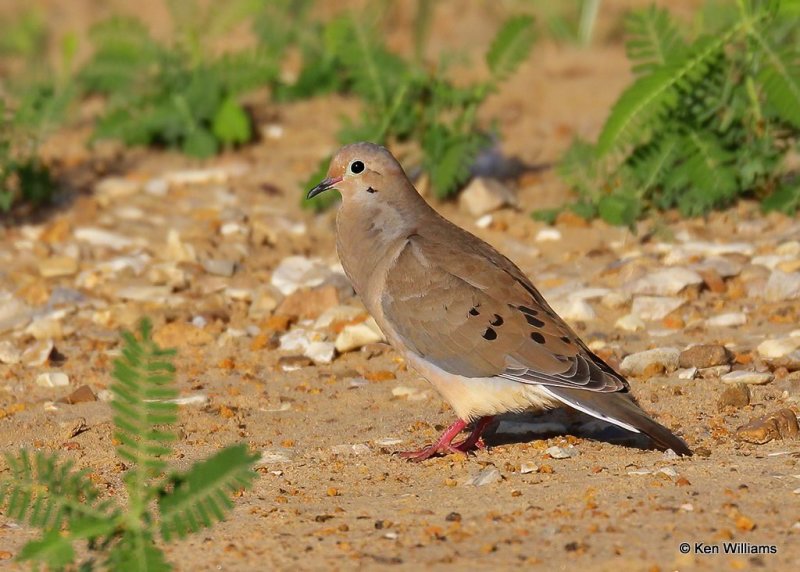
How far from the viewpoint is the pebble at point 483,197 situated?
798 cm

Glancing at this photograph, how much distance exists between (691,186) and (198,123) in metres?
3.40

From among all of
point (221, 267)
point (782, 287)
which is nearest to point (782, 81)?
point (782, 287)

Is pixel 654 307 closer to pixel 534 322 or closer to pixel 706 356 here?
pixel 706 356

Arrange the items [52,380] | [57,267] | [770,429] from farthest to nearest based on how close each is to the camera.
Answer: [57,267], [52,380], [770,429]

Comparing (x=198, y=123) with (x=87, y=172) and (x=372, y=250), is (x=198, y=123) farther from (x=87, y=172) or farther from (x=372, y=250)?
(x=372, y=250)

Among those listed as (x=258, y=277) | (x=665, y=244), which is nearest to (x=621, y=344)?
(x=665, y=244)

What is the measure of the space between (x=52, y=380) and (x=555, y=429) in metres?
2.39

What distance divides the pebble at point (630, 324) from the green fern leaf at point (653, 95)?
105 cm

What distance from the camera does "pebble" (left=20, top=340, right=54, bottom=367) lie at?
6469mm

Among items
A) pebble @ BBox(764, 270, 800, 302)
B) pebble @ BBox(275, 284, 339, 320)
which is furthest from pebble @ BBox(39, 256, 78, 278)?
pebble @ BBox(764, 270, 800, 302)

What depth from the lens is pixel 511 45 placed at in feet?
27.3

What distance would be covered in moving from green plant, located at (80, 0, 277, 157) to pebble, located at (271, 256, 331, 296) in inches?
70.0

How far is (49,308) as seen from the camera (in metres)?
7.10

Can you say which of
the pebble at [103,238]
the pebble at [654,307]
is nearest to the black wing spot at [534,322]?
the pebble at [654,307]
